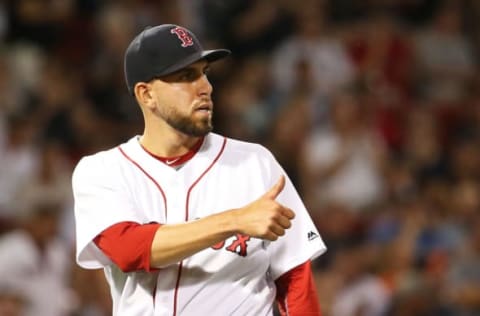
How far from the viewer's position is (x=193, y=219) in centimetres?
410

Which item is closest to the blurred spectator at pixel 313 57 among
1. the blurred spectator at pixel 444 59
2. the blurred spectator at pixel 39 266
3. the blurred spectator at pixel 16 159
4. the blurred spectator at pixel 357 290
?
the blurred spectator at pixel 444 59

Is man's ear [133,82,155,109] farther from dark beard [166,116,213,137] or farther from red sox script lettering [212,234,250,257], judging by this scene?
red sox script lettering [212,234,250,257]

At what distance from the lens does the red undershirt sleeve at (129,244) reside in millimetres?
3871

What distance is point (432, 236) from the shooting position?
8727mm

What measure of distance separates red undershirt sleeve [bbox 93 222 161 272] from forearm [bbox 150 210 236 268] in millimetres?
26

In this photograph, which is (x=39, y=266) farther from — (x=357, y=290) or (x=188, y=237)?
(x=188, y=237)

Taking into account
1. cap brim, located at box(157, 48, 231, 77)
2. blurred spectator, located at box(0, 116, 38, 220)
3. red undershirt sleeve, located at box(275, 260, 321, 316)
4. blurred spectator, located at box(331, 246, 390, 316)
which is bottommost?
blurred spectator, located at box(331, 246, 390, 316)

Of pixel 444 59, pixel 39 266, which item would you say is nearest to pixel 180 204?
pixel 39 266

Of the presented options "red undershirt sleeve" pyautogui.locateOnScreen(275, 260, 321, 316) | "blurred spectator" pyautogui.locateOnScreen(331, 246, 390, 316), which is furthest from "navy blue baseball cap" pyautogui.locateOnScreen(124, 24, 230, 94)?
"blurred spectator" pyautogui.locateOnScreen(331, 246, 390, 316)

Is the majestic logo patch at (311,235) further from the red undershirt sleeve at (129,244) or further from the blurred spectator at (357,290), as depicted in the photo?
the blurred spectator at (357,290)

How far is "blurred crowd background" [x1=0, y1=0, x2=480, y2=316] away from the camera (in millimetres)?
8250

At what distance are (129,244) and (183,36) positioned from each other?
2.37ft

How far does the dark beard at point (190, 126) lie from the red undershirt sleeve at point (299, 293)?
22.4 inches

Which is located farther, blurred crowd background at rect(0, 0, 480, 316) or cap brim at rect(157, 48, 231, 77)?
blurred crowd background at rect(0, 0, 480, 316)
